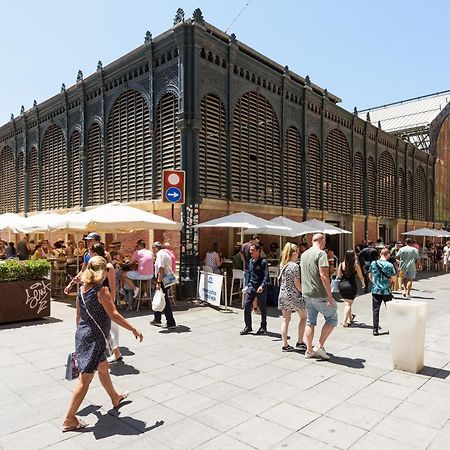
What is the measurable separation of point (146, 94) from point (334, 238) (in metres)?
13.5

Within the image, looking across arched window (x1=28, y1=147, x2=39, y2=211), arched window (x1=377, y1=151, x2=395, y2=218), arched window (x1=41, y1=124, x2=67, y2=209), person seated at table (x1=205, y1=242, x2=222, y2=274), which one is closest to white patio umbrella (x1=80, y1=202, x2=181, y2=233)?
person seated at table (x1=205, y1=242, x2=222, y2=274)

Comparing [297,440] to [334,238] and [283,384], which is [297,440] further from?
[334,238]

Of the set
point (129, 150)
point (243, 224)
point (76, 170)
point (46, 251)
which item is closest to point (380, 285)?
point (243, 224)

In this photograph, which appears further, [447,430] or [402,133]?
[402,133]

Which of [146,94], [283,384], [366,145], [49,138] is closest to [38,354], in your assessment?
[283,384]

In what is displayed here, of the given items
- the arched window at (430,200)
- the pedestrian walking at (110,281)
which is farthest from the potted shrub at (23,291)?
the arched window at (430,200)

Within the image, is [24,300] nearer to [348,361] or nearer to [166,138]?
[348,361]

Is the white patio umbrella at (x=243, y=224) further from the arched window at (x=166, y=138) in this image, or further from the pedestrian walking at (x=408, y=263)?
the pedestrian walking at (x=408, y=263)

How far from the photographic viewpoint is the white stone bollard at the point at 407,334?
5.66 metres

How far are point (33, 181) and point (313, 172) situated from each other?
1514 centimetres

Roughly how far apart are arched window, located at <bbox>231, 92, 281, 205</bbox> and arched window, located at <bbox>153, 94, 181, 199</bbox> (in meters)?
2.30

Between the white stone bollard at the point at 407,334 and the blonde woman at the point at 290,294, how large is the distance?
1482 mm

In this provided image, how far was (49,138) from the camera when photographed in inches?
787

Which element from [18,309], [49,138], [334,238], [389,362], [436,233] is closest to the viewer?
[389,362]
